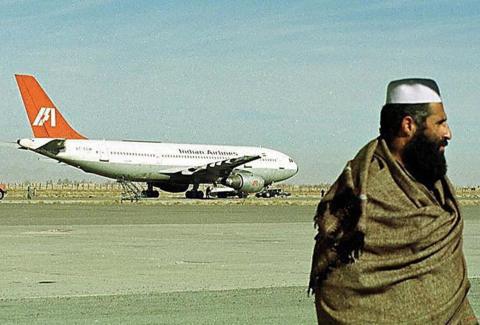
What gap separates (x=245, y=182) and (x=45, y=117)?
47.1ft

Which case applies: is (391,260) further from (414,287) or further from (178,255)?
(178,255)

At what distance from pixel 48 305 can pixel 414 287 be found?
8.58m

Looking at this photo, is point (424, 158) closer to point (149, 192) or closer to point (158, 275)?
point (158, 275)

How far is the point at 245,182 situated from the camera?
68.2m

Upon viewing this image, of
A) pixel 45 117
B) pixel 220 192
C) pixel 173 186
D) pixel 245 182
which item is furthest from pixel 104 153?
pixel 220 192

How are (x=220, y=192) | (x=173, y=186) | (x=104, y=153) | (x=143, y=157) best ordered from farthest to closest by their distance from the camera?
(x=220, y=192)
(x=173, y=186)
(x=143, y=157)
(x=104, y=153)

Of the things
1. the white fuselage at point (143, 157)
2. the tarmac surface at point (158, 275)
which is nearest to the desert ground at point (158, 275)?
the tarmac surface at point (158, 275)

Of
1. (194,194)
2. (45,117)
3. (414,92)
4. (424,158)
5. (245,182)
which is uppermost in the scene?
(414,92)

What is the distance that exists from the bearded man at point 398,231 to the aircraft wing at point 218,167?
219 ft

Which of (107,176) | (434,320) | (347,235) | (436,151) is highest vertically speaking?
(436,151)

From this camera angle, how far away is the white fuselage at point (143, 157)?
225ft

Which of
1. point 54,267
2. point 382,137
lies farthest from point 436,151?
point 54,267

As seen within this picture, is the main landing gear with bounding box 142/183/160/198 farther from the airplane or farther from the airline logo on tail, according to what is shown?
the airline logo on tail

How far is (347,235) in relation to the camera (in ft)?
12.4
